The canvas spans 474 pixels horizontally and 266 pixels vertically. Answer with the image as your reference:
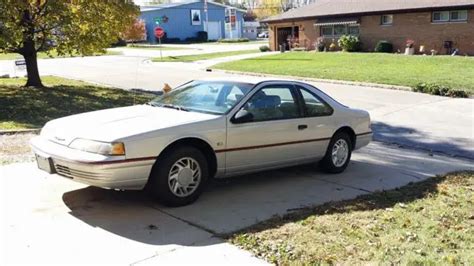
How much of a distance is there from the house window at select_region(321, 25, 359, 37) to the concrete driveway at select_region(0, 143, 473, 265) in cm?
3133

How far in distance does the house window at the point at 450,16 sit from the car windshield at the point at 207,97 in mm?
28769

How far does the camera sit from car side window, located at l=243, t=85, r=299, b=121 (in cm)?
647

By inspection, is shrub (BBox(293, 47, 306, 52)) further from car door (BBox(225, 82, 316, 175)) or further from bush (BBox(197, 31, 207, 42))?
car door (BBox(225, 82, 316, 175))

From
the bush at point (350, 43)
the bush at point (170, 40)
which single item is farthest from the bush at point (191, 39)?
the bush at point (350, 43)

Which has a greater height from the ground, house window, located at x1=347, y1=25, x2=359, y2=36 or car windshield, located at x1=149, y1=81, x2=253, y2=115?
house window, located at x1=347, y1=25, x2=359, y2=36

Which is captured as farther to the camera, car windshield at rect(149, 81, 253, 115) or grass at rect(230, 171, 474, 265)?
car windshield at rect(149, 81, 253, 115)

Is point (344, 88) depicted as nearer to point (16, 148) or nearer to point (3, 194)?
point (16, 148)

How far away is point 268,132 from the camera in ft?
21.4

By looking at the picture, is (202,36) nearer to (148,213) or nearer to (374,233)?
(148,213)

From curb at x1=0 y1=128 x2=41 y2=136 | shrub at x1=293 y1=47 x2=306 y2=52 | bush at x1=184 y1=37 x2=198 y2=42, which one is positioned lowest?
curb at x1=0 y1=128 x2=41 y2=136

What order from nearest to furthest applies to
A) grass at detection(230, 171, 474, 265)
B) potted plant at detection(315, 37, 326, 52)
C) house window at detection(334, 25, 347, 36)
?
grass at detection(230, 171, 474, 265)
house window at detection(334, 25, 347, 36)
potted plant at detection(315, 37, 326, 52)

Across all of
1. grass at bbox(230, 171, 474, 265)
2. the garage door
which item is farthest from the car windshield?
the garage door

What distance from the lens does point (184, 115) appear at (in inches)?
241

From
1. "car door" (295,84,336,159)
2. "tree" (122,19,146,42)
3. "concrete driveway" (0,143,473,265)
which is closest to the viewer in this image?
"concrete driveway" (0,143,473,265)
